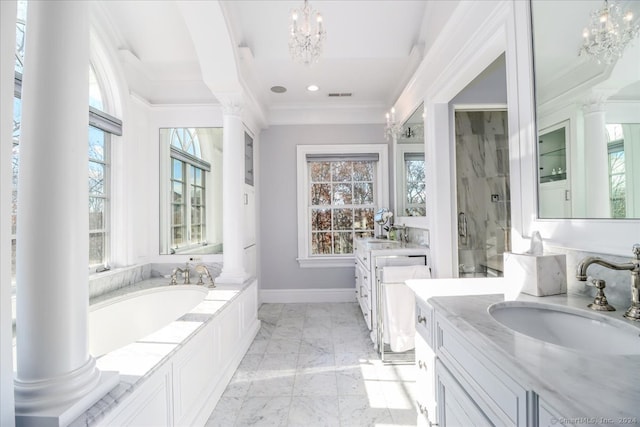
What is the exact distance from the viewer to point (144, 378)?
118 cm

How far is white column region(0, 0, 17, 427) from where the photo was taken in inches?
28.0

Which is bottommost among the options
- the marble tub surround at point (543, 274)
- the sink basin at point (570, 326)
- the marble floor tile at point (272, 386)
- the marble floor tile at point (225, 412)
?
the marble floor tile at point (225, 412)

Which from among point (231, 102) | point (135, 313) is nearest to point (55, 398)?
A: point (135, 313)

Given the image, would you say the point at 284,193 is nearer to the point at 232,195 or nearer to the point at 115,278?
the point at 232,195

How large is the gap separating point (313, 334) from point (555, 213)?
2407 mm

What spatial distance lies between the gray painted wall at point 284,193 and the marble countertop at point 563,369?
320cm

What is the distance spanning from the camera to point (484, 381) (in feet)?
2.72

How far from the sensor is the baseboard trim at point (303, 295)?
4.07 m

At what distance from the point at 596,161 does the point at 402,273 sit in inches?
60.3

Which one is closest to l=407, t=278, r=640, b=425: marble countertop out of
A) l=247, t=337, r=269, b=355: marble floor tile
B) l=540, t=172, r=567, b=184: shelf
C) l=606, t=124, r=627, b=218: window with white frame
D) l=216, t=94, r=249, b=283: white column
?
l=606, t=124, r=627, b=218: window with white frame

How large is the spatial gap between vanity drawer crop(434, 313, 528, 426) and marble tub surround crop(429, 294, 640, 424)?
0.03 meters

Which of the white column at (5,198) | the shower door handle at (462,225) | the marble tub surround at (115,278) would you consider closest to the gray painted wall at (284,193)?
the marble tub surround at (115,278)

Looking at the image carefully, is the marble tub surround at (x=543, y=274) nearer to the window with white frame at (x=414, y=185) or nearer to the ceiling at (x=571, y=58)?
the ceiling at (x=571, y=58)

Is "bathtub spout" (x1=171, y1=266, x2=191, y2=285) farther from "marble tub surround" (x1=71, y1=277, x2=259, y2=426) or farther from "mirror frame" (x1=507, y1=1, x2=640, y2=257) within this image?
"mirror frame" (x1=507, y1=1, x2=640, y2=257)
